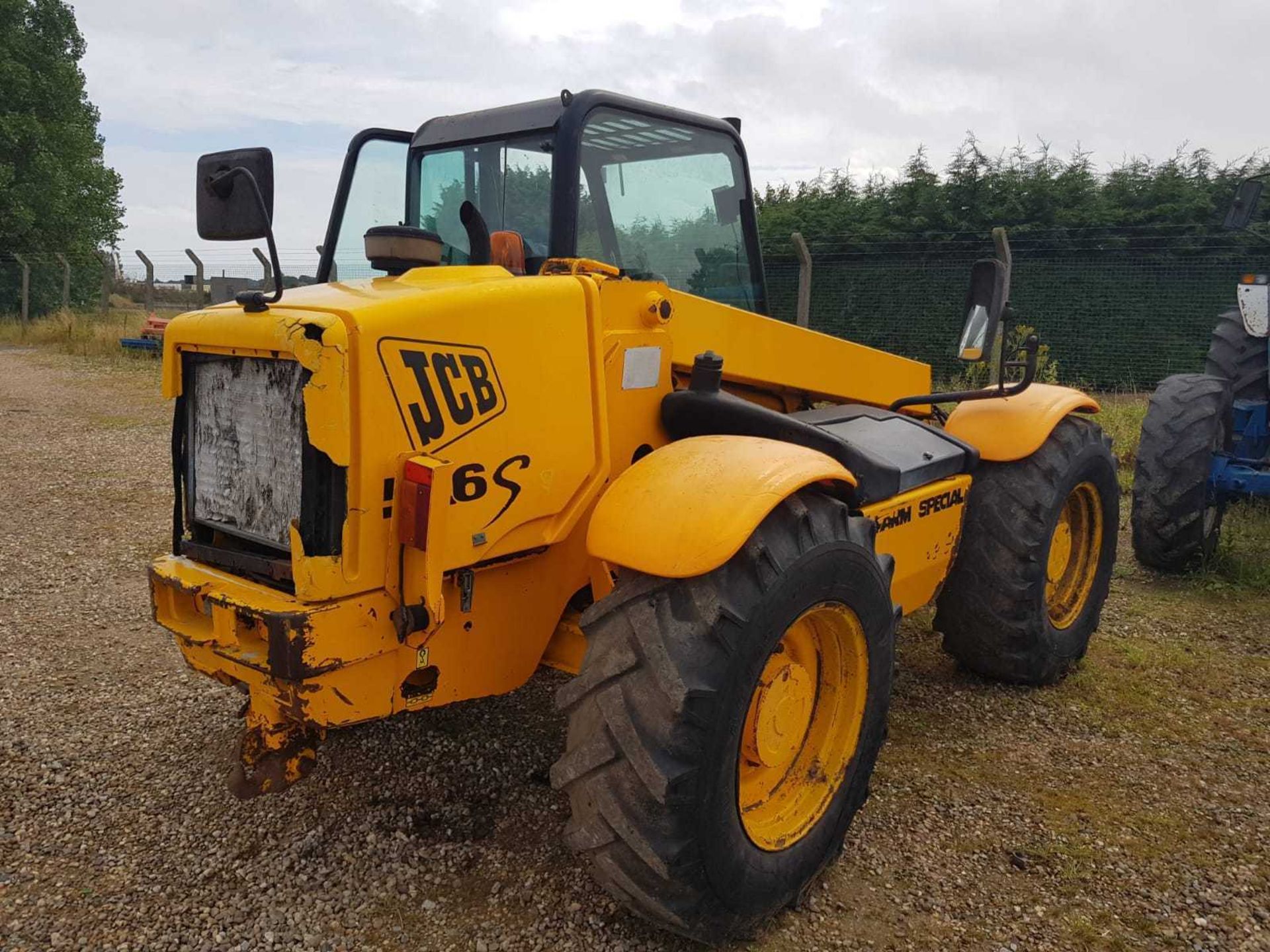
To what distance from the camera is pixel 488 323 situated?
247 cm

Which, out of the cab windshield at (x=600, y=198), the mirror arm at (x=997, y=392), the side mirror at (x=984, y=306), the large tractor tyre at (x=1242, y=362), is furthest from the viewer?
the large tractor tyre at (x=1242, y=362)

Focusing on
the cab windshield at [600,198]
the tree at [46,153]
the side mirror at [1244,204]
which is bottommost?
the cab windshield at [600,198]

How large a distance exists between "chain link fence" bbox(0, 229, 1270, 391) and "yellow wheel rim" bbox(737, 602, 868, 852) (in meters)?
8.36

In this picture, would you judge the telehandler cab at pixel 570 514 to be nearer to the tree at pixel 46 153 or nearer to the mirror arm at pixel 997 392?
the mirror arm at pixel 997 392

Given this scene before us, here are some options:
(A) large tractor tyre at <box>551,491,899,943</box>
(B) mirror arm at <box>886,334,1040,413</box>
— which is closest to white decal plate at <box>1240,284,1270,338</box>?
(B) mirror arm at <box>886,334,1040,413</box>

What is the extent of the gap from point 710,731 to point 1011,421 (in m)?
2.34

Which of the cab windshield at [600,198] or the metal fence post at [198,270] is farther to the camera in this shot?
the metal fence post at [198,270]

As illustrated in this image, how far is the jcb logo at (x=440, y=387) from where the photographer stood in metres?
2.32

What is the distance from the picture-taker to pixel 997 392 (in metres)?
3.97

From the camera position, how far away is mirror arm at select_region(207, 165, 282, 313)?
225cm

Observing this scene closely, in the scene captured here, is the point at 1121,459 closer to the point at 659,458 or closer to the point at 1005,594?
the point at 1005,594

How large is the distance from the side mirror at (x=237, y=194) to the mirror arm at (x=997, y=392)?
2618mm

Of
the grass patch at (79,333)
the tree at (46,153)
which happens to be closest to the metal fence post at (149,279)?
the grass patch at (79,333)

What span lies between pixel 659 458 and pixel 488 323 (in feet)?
1.90
